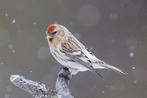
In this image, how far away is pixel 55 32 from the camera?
1931 mm

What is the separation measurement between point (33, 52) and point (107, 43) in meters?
0.66

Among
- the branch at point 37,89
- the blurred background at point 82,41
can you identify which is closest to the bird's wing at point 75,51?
the branch at point 37,89

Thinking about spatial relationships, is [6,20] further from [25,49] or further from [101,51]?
[101,51]

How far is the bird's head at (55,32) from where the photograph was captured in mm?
1913

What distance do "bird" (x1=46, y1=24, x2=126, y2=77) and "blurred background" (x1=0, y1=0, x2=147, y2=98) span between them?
8.20 feet

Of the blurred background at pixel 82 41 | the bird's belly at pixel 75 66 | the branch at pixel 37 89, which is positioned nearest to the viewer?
the branch at pixel 37 89

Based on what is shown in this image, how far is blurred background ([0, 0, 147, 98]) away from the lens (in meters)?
4.58

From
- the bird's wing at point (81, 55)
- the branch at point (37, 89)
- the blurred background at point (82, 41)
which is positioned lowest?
the branch at point (37, 89)

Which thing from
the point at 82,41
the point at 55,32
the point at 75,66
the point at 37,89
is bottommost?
the point at 37,89

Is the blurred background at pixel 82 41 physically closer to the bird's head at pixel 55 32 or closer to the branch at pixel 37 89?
the bird's head at pixel 55 32

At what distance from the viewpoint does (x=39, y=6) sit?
189 inches

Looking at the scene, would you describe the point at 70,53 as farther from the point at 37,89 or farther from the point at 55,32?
the point at 37,89

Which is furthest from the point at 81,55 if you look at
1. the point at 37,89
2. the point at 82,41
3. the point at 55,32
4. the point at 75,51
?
the point at 82,41

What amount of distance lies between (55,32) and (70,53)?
0.13 m
